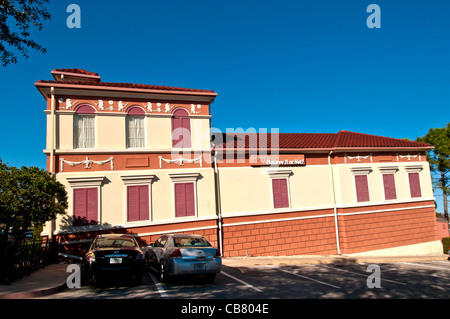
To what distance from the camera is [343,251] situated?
61.4 ft

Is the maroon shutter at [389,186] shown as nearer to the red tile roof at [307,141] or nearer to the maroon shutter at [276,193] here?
the red tile roof at [307,141]

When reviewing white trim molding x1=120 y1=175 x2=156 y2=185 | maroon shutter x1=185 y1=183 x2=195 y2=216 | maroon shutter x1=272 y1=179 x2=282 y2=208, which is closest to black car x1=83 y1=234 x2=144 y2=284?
white trim molding x1=120 y1=175 x2=156 y2=185

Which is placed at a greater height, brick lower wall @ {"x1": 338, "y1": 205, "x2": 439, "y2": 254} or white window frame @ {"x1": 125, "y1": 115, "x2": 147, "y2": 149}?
white window frame @ {"x1": 125, "y1": 115, "x2": 147, "y2": 149}

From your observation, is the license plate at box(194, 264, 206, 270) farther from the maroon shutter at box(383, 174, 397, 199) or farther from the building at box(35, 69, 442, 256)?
the maroon shutter at box(383, 174, 397, 199)

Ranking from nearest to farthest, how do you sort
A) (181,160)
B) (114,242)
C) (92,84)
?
(114,242)
(92,84)
(181,160)

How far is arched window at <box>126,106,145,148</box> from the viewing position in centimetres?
1544

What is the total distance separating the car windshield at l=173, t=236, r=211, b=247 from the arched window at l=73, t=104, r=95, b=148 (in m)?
7.45

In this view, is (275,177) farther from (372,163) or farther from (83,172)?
(83,172)

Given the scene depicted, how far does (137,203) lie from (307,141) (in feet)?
38.6

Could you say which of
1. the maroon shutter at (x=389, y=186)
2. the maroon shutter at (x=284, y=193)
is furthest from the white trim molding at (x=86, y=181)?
the maroon shutter at (x=389, y=186)

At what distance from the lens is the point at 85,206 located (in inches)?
549

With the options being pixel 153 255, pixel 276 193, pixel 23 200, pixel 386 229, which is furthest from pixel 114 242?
pixel 386 229

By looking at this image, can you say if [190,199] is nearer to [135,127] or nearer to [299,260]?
[135,127]

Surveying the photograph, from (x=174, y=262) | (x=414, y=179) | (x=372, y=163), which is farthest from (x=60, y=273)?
(x=414, y=179)
